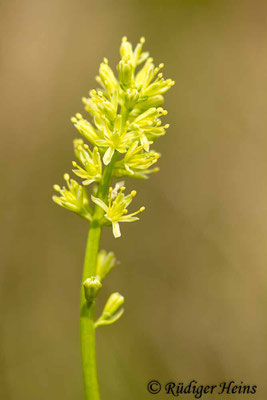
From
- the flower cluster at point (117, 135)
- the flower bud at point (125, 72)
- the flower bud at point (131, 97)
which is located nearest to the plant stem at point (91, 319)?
the flower cluster at point (117, 135)

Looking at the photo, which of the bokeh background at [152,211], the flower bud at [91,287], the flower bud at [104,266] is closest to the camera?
the flower bud at [91,287]

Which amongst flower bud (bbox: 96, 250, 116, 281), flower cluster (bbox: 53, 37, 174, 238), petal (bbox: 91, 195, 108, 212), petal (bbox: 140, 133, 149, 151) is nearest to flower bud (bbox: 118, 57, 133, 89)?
flower cluster (bbox: 53, 37, 174, 238)

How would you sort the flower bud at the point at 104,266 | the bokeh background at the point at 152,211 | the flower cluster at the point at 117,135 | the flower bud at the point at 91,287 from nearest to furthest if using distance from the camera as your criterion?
the flower bud at the point at 91,287, the flower cluster at the point at 117,135, the flower bud at the point at 104,266, the bokeh background at the point at 152,211

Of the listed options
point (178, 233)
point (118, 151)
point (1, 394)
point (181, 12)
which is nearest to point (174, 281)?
point (178, 233)

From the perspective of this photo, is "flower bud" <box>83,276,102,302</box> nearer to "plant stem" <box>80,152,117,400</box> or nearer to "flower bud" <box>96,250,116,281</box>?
"plant stem" <box>80,152,117,400</box>

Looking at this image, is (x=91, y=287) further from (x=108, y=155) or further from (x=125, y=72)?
(x=125, y=72)

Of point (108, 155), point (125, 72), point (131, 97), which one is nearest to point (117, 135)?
point (108, 155)

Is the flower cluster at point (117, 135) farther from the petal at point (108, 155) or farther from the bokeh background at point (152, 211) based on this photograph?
the bokeh background at point (152, 211)

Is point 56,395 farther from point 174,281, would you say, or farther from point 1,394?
point 174,281
